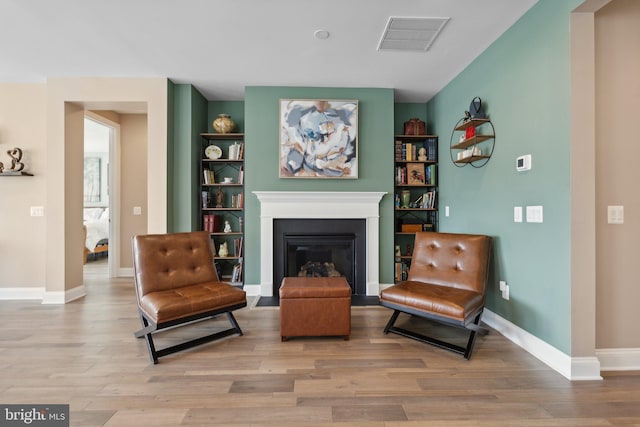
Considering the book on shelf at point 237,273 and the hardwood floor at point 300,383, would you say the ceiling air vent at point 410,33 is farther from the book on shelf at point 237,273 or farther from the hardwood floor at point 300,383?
the book on shelf at point 237,273

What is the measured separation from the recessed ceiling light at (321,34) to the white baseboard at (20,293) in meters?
4.41

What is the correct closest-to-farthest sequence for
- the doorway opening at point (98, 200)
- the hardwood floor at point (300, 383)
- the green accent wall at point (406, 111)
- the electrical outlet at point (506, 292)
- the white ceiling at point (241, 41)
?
1. the hardwood floor at point (300, 383)
2. the white ceiling at point (241, 41)
3. the electrical outlet at point (506, 292)
4. the green accent wall at point (406, 111)
5. the doorway opening at point (98, 200)

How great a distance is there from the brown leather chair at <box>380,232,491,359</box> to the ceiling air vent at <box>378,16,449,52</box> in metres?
A: 1.81

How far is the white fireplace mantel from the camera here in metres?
3.71

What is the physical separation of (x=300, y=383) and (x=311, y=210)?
2175mm

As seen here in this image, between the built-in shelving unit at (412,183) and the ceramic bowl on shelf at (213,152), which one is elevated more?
the ceramic bowl on shelf at (213,152)

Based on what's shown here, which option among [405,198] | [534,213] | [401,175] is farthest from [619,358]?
[401,175]

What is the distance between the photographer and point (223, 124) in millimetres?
4027

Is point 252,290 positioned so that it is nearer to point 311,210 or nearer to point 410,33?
point 311,210

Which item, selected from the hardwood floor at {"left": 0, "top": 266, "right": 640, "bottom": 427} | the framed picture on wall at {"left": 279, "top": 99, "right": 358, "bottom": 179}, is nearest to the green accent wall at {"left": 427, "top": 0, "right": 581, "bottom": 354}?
the hardwood floor at {"left": 0, "top": 266, "right": 640, "bottom": 427}

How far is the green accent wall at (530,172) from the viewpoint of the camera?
2.00m

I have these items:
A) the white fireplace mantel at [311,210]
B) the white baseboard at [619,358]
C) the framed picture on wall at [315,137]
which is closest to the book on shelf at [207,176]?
the white fireplace mantel at [311,210]

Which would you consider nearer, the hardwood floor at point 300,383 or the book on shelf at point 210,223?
the hardwood floor at point 300,383

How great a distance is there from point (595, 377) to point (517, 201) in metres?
1.27
